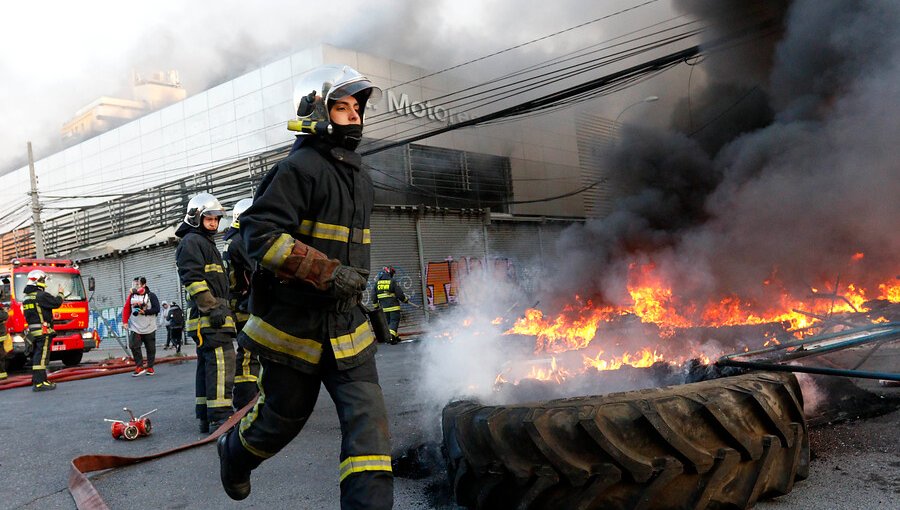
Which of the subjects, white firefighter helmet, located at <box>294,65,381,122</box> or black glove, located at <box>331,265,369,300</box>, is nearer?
black glove, located at <box>331,265,369,300</box>

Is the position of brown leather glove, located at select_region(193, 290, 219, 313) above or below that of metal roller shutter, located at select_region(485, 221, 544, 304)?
below

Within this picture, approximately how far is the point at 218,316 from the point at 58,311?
1087cm

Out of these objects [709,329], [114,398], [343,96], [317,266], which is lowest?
[114,398]

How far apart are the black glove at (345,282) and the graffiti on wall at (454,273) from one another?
1597cm

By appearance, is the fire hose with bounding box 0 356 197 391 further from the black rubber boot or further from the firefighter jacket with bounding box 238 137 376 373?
the firefighter jacket with bounding box 238 137 376 373

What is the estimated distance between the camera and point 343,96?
250cm

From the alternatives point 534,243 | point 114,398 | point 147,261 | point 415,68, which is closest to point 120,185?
point 147,261

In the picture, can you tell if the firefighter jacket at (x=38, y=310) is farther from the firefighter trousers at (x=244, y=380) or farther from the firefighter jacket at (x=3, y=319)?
the firefighter trousers at (x=244, y=380)

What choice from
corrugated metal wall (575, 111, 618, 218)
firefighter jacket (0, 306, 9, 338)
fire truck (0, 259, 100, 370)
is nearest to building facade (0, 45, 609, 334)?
corrugated metal wall (575, 111, 618, 218)

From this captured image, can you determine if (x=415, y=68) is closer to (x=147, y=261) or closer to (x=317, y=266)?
(x=147, y=261)

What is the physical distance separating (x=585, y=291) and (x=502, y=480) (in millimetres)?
3644

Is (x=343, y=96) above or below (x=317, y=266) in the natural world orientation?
above

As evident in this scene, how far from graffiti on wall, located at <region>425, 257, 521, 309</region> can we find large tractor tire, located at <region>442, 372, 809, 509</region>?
1570 cm

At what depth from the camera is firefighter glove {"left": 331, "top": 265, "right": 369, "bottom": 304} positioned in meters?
2.21
